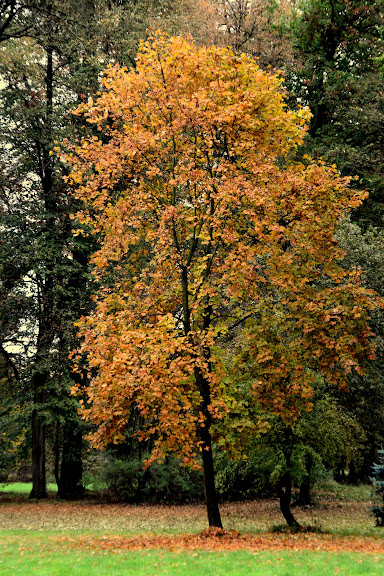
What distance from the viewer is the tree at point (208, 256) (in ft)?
34.7

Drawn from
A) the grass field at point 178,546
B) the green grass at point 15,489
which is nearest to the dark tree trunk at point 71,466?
the grass field at point 178,546

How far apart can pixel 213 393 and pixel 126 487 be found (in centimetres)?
1507

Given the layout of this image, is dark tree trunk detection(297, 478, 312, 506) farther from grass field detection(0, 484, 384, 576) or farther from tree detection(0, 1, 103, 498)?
tree detection(0, 1, 103, 498)

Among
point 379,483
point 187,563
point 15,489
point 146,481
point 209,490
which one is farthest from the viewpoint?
point 15,489

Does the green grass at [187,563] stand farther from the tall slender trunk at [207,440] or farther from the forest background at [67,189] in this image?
the forest background at [67,189]

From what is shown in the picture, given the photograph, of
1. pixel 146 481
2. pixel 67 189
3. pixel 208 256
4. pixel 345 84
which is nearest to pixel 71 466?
pixel 146 481

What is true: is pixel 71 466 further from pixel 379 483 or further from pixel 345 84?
pixel 345 84

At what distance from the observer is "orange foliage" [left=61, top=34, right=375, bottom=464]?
10578mm

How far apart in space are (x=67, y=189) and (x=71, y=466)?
13.2m

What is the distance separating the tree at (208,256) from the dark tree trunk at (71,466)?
39.6ft

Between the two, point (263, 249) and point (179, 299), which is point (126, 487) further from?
point (263, 249)

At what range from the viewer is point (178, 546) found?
34.6ft

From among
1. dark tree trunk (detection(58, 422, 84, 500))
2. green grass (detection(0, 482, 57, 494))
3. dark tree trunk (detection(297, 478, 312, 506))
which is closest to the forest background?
dark tree trunk (detection(58, 422, 84, 500))

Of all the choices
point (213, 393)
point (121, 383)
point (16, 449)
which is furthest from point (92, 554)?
point (16, 449)
